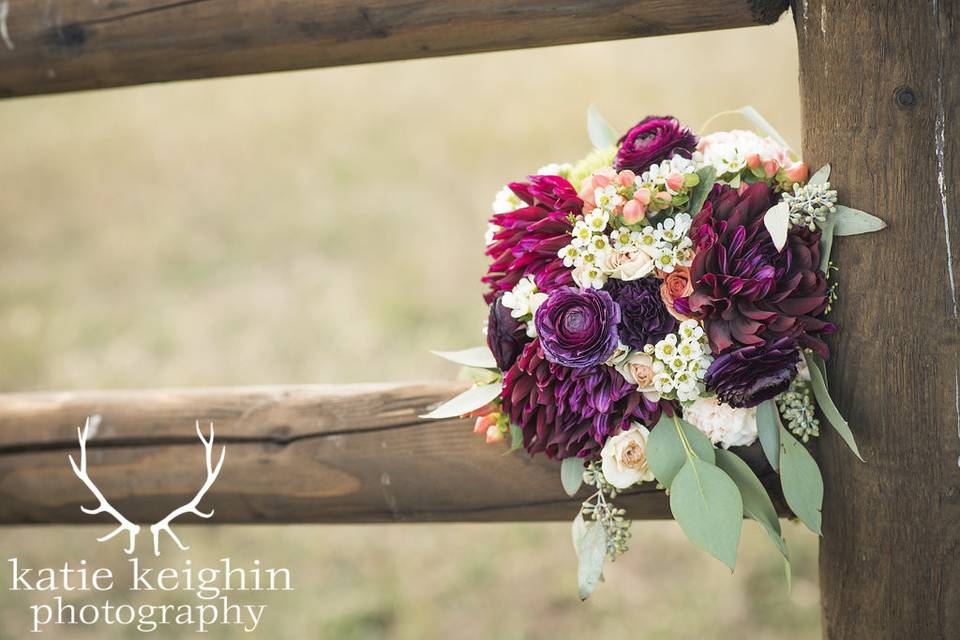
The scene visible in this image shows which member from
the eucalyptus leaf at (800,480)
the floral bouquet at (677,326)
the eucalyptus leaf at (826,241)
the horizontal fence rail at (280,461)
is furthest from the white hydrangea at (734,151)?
the horizontal fence rail at (280,461)

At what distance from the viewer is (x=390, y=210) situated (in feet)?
13.9

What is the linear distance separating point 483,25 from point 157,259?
137 inches

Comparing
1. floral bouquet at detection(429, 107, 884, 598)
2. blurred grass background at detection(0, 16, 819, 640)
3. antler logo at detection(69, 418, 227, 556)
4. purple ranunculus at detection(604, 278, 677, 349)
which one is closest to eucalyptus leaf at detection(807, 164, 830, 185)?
floral bouquet at detection(429, 107, 884, 598)

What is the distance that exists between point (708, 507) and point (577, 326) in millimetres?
253

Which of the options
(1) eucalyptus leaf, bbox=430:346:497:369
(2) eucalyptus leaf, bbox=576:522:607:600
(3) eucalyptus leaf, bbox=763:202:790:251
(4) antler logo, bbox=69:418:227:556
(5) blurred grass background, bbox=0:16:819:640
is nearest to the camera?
(3) eucalyptus leaf, bbox=763:202:790:251

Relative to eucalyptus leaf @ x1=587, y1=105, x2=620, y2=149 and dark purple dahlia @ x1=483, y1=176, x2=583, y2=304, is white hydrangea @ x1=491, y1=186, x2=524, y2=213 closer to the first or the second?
dark purple dahlia @ x1=483, y1=176, x2=583, y2=304

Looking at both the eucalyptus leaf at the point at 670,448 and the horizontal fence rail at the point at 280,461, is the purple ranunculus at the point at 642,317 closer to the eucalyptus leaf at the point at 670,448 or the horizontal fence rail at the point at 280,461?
the eucalyptus leaf at the point at 670,448

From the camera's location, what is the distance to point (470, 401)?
3.53ft

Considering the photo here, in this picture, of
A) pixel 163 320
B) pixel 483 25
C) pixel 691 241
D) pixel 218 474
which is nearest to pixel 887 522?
pixel 691 241

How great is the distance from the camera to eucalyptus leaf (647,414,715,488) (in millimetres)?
969

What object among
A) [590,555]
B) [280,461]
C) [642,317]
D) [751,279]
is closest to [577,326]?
[642,317]

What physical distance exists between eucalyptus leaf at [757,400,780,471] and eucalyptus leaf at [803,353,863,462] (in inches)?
2.2

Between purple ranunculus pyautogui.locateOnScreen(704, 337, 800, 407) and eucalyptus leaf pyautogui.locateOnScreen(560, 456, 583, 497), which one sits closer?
purple ranunculus pyautogui.locateOnScreen(704, 337, 800, 407)

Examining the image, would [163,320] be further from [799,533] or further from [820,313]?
[820,313]
